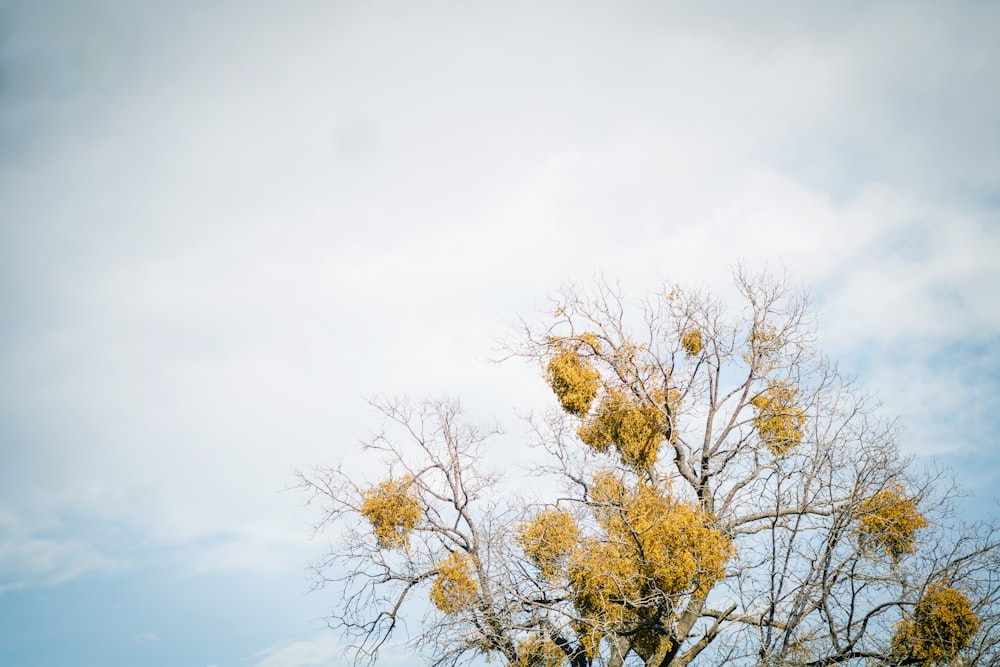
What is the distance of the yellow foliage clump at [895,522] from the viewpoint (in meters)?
6.68

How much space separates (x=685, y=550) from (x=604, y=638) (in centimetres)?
123

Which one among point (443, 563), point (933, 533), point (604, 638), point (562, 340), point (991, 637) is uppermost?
point (562, 340)

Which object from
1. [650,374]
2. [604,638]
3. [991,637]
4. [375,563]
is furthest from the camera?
[375,563]

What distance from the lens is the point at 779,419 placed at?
26.5 feet

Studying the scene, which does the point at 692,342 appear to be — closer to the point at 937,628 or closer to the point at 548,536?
the point at 548,536

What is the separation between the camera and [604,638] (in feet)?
20.5

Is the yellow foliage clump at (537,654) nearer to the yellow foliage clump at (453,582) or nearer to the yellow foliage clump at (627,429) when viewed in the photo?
the yellow foliage clump at (453,582)

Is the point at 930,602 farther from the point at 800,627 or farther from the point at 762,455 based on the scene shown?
the point at 762,455

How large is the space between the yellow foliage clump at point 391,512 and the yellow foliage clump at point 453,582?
0.70 m

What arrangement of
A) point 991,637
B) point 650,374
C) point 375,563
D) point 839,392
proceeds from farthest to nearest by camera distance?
point 375,563 → point 650,374 → point 839,392 → point 991,637

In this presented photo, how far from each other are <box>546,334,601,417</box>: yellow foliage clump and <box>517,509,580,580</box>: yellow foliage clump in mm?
1240

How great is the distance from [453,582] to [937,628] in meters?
4.98

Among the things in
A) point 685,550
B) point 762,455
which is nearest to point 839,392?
point 762,455

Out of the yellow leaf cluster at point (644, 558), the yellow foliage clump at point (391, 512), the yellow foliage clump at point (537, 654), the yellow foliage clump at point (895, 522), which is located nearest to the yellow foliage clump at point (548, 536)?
the yellow leaf cluster at point (644, 558)
